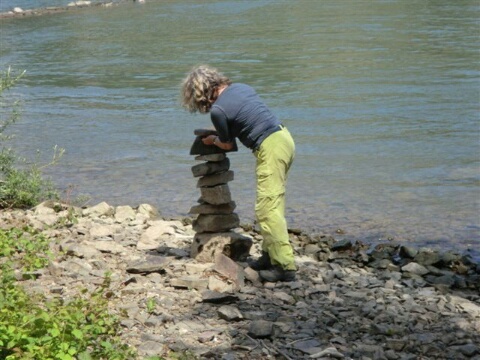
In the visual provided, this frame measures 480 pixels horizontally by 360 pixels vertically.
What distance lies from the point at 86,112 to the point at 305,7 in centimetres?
1960

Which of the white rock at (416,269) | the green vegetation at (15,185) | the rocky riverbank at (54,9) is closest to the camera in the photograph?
the white rock at (416,269)

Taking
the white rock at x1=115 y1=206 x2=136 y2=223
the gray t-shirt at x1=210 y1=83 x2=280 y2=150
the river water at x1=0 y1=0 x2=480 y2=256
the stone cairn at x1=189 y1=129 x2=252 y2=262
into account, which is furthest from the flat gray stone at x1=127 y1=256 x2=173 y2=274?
the river water at x1=0 y1=0 x2=480 y2=256

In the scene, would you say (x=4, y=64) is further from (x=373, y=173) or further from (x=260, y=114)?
(x=260, y=114)

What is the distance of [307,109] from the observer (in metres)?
17.6

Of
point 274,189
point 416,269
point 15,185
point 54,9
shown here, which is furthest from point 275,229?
point 54,9

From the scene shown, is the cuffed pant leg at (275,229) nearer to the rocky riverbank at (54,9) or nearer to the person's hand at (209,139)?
the person's hand at (209,139)

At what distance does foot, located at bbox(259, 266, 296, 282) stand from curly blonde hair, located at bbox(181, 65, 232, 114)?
151cm

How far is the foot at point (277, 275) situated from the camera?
8.19m

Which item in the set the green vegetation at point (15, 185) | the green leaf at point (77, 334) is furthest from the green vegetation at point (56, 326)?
the green vegetation at point (15, 185)

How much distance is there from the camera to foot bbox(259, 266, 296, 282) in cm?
819

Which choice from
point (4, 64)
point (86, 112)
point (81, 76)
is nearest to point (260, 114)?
point (86, 112)

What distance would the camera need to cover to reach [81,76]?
23375mm

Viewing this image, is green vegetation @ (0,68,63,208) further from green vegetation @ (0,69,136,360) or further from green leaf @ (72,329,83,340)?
green leaf @ (72,329,83,340)

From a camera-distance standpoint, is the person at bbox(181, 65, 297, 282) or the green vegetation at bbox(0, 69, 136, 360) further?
the person at bbox(181, 65, 297, 282)
